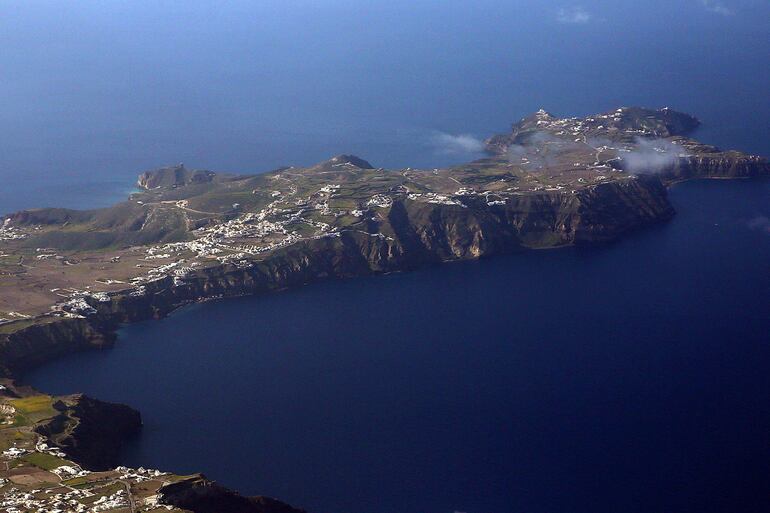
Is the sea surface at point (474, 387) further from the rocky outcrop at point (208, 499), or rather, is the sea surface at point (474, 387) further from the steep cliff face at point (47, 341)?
the rocky outcrop at point (208, 499)

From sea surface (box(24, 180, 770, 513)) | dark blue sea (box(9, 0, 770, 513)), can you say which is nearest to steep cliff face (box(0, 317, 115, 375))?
dark blue sea (box(9, 0, 770, 513))

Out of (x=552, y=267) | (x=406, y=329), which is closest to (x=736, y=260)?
(x=552, y=267)

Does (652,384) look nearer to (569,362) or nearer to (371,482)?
(569,362)

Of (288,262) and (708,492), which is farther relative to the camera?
(288,262)

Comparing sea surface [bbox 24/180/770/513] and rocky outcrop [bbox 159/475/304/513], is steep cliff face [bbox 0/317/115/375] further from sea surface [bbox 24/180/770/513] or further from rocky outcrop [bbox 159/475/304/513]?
rocky outcrop [bbox 159/475/304/513]

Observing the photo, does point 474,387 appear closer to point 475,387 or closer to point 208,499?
point 475,387

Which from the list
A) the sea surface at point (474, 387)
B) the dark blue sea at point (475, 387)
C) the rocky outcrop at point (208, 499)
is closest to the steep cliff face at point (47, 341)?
the dark blue sea at point (475, 387)
